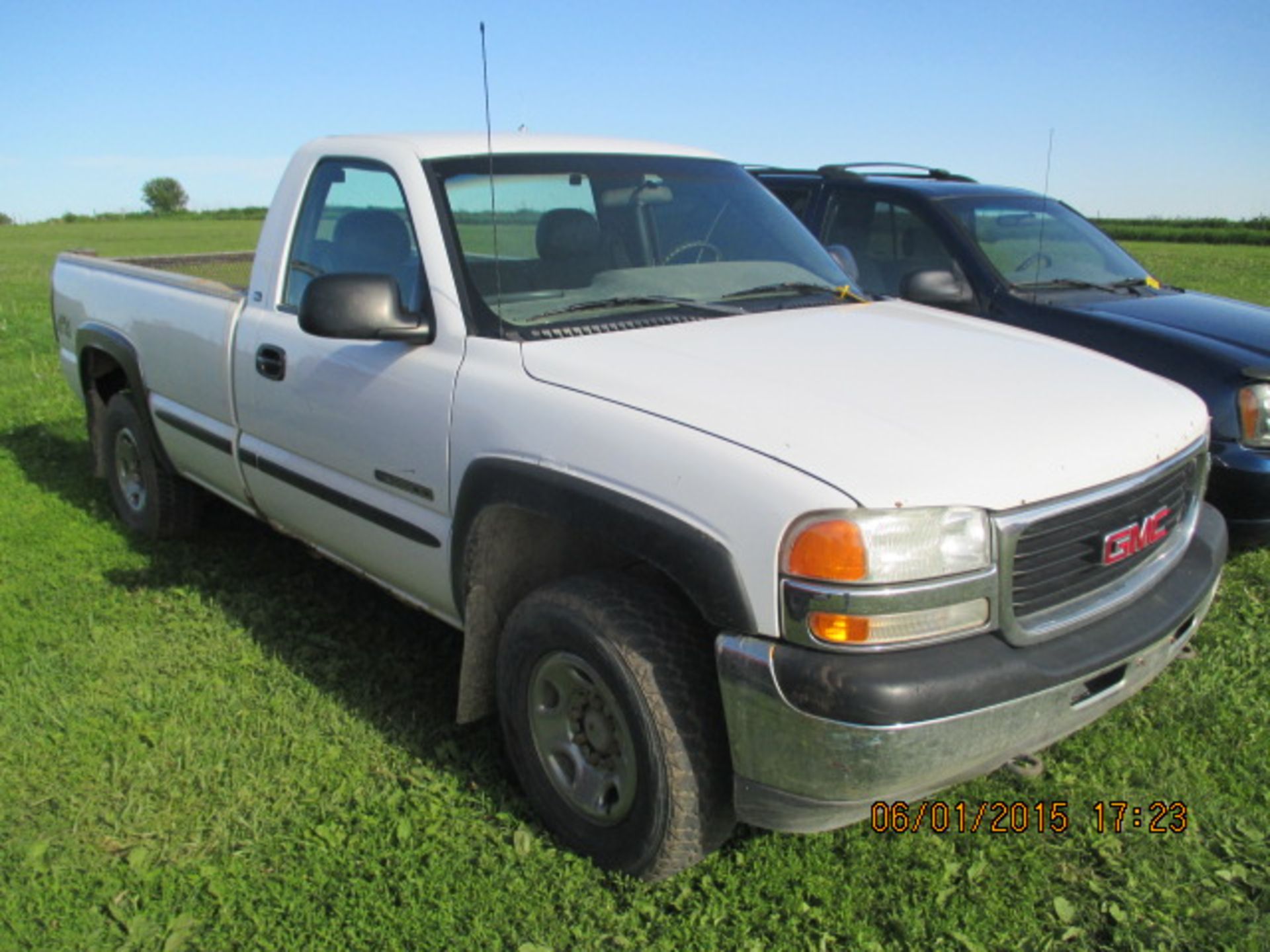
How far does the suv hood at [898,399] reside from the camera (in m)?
2.33

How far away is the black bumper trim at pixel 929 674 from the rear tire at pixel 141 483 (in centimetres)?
385

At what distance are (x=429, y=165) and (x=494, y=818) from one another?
6.62 feet

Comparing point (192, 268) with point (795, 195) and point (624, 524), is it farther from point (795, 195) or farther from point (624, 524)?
point (624, 524)

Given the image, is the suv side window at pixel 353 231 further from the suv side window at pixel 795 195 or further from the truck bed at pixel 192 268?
the suv side window at pixel 795 195

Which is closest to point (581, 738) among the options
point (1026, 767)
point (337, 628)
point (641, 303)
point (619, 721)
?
point (619, 721)

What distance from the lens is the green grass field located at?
2689mm

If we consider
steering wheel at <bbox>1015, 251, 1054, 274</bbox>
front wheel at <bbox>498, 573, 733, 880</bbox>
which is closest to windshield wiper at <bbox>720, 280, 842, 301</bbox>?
front wheel at <bbox>498, 573, 733, 880</bbox>

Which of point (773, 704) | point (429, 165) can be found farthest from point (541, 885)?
point (429, 165)

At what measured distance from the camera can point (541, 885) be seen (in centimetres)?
282

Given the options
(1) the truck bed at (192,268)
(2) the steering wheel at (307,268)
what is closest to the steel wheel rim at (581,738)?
(2) the steering wheel at (307,268)

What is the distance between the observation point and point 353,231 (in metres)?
3.88

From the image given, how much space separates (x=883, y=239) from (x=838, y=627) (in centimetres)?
438

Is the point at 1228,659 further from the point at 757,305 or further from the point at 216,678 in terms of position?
the point at 216,678

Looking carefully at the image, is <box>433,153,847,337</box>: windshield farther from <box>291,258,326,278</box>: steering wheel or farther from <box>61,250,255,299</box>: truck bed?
<box>61,250,255,299</box>: truck bed
